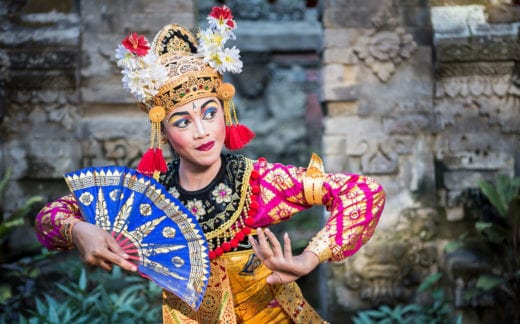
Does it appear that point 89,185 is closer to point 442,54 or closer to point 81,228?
point 81,228

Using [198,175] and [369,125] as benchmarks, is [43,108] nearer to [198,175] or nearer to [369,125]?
[369,125]

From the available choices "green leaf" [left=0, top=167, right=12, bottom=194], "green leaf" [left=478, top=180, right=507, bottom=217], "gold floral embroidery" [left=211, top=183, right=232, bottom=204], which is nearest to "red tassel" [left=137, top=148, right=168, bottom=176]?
"gold floral embroidery" [left=211, top=183, right=232, bottom=204]

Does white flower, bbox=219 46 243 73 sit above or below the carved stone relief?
below

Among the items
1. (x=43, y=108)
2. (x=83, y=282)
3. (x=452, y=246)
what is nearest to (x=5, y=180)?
(x=43, y=108)

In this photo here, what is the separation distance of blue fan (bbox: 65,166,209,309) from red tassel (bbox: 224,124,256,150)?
0.40m

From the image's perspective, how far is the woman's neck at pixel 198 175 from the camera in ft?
10.00

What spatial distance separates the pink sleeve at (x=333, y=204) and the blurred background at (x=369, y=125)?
2.71m

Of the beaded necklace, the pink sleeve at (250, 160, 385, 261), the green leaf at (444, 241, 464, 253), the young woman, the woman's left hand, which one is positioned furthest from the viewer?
the green leaf at (444, 241, 464, 253)

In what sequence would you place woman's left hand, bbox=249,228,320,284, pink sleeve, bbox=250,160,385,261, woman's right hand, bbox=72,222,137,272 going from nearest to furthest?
woman's left hand, bbox=249,228,320,284 → woman's right hand, bbox=72,222,137,272 → pink sleeve, bbox=250,160,385,261

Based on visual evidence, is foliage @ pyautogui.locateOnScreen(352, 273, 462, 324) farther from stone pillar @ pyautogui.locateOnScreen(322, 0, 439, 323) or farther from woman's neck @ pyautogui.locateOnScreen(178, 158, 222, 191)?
woman's neck @ pyautogui.locateOnScreen(178, 158, 222, 191)

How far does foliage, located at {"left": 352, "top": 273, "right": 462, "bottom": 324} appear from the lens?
17.9 feet

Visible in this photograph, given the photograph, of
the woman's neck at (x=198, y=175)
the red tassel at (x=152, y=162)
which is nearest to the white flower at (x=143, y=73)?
the red tassel at (x=152, y=162)

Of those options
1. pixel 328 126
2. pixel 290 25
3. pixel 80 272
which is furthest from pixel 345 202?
pixel 290 25

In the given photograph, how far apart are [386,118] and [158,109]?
3.10m
